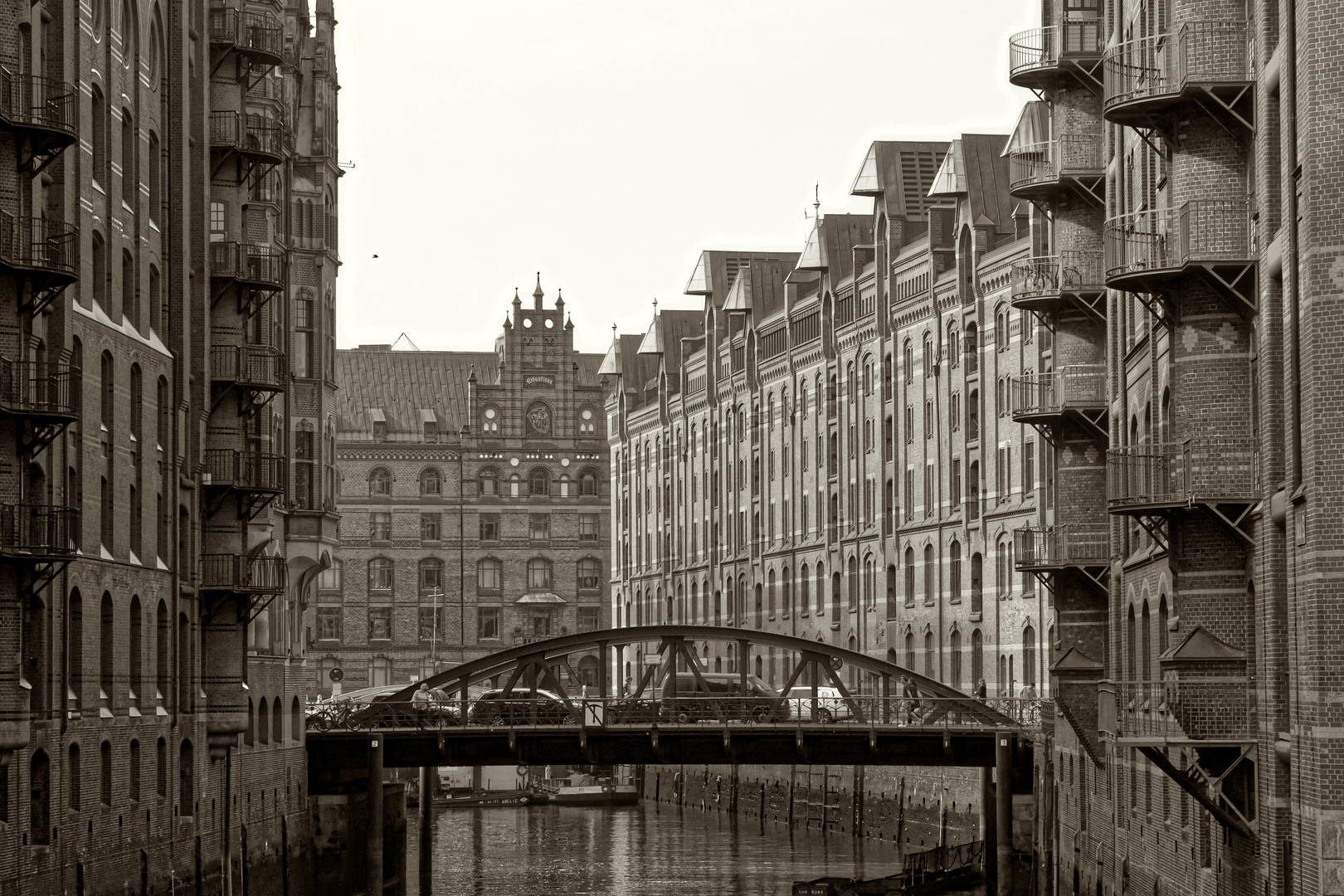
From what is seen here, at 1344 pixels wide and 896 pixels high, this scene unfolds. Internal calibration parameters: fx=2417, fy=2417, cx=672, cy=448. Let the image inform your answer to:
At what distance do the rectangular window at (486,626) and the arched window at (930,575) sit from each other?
51.1 m

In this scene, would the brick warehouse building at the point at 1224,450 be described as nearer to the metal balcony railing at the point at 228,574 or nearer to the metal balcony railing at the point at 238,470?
the metal balcony railing at the point at 228,574

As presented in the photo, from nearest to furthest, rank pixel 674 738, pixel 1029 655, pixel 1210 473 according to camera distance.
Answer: pixel 1210 473, pixel 674 738, pixel 1029 655

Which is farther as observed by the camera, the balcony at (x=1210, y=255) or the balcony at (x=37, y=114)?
the balcony at (x=37, y=114)

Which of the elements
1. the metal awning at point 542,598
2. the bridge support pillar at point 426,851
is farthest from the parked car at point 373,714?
the metal awning at point 542,598

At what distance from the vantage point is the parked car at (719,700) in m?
63.7

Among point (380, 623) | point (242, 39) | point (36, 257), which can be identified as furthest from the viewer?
point (380, 623)

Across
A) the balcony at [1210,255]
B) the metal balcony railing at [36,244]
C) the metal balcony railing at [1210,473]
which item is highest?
the metal balcony railing at [36,244]

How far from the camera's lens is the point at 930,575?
88188mm

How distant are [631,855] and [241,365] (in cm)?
3303

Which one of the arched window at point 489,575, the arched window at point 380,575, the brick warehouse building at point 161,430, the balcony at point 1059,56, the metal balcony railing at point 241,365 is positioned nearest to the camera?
the brick warehouse building at point 161,430

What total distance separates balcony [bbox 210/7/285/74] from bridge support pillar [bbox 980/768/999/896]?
83.6ft

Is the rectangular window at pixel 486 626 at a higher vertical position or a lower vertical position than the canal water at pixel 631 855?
higher

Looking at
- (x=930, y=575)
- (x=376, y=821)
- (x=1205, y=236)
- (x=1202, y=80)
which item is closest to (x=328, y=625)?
(x=930, y=575)

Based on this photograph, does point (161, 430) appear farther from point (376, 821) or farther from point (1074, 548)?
point (1074, 548)
